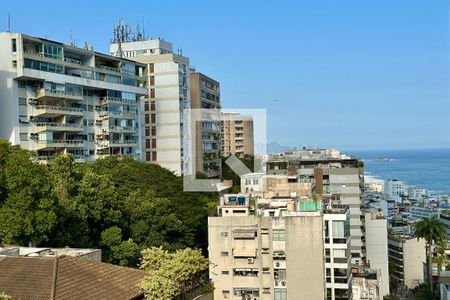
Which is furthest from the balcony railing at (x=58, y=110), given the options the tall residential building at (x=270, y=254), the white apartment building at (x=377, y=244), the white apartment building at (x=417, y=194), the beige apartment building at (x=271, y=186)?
the white apartment building at (x=417, y=194)

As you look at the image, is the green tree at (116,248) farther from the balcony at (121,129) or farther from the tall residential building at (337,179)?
the tall residential building at (337,179)

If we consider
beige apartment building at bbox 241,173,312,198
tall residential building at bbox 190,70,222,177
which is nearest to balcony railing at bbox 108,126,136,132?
tall residential building at bbox 190,70,222,177

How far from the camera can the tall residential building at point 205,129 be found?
31.7 metres

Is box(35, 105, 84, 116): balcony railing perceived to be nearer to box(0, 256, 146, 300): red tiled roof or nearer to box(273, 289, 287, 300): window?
box(273, 289, 287, 300): window

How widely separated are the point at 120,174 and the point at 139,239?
12.6ft

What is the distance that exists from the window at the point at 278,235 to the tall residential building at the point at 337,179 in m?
12.3

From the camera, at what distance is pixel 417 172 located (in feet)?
349

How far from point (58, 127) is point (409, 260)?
21556mm

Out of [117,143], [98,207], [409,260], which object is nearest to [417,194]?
[409,260]

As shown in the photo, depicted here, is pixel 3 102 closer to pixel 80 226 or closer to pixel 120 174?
pixel 120 174

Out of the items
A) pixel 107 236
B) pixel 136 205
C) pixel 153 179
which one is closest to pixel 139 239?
pixel 136 205

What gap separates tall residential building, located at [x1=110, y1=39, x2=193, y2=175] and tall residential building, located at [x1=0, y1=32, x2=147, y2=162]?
7.07ft

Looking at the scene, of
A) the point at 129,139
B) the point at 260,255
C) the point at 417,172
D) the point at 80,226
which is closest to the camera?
the point at 80,226

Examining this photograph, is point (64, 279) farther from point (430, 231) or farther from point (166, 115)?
point (430, 231)
